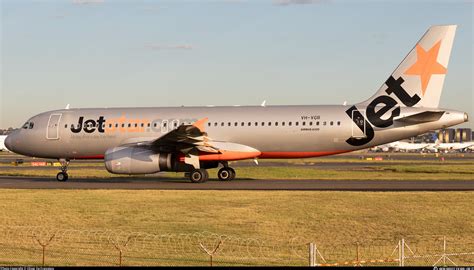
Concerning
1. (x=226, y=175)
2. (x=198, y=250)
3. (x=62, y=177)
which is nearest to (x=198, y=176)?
(x=226, y=175)

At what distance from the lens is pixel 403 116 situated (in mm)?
39656

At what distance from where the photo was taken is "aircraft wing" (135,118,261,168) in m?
39.1

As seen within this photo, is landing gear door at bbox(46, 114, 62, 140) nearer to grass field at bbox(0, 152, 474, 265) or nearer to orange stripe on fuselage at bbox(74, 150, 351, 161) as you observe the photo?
orange stripe on fuselage at bbox(74, 150, 351, 161)

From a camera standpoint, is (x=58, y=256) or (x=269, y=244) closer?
(x=58, y=256)

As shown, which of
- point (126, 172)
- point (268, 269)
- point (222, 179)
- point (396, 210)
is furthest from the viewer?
point (222, 179)

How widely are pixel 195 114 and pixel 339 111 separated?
8853 millimetres

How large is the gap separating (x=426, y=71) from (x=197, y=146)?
1382cm

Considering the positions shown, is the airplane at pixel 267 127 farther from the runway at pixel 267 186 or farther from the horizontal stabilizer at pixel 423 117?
the runway at pixel 267 186

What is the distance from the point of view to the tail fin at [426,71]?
134 ft

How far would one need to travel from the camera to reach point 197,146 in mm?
40656

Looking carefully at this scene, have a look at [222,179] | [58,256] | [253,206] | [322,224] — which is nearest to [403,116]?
[222,179]

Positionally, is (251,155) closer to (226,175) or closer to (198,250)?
→ (226,175)

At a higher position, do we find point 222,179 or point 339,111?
point 339,111

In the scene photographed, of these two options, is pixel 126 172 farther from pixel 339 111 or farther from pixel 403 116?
pixel 403 116
